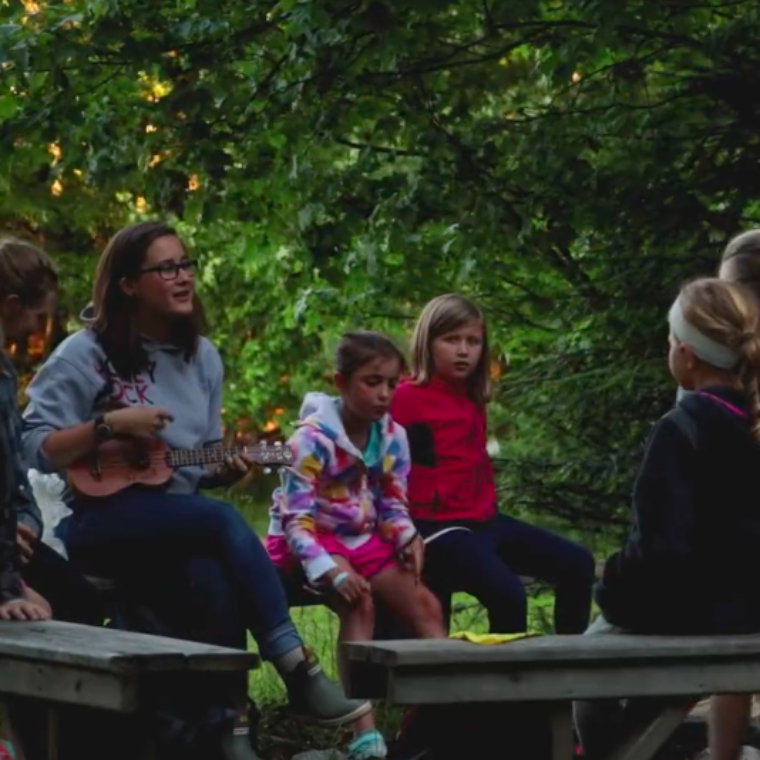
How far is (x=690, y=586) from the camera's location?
19.4 ft

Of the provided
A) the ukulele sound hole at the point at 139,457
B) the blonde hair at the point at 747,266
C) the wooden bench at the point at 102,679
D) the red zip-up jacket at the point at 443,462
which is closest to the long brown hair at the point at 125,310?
the ukulele sound hole at the point at 139,457

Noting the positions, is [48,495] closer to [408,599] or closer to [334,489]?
[334,489]

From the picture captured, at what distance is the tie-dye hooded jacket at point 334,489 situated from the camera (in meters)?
6.92

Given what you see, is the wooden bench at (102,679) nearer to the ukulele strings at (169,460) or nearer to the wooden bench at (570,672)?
the wooden bench at (570,672)

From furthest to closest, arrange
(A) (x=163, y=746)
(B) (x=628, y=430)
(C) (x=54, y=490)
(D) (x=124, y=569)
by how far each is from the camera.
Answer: (B) (x=628, y=430)
(C) (x=54, y=490)
(D) (x=124, y=569)
(A) (x=163, y=746)

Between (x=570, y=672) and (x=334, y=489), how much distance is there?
1.63 metres

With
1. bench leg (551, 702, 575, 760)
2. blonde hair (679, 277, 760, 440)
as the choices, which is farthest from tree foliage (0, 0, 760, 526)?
bench leg (551, 702, 575, 760)

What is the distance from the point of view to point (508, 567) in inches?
294

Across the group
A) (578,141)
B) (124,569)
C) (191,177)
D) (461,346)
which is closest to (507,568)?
(461,346)

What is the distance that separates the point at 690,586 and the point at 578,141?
438 centimetres

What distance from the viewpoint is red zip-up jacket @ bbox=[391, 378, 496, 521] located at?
24.5 feet

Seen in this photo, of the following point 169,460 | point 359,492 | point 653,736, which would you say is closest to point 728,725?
→ point 653,736

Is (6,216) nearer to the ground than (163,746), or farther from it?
farther from it

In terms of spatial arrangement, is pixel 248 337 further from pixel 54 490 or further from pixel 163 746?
pixel 163 746
